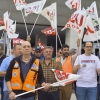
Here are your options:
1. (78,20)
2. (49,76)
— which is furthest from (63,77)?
(78,20)

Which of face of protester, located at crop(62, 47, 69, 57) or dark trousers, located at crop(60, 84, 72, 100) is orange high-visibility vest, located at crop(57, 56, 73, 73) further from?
dark trousers, located at crop(60, 84, 72, 100)

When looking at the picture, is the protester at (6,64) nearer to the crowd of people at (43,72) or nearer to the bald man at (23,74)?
the crowd of people at (43,72)

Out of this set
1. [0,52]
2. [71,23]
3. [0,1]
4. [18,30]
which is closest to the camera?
[0,52]

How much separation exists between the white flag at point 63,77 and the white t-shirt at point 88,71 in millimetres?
764

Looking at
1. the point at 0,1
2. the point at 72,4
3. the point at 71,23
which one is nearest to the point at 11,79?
the point at 71,23

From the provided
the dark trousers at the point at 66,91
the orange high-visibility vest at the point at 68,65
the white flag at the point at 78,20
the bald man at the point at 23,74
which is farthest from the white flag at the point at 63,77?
the white flag at the point at 78,20

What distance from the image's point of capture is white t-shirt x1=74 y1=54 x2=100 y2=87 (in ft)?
20.3

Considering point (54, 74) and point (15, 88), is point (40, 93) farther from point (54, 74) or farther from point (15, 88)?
point (15, 88)

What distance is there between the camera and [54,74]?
5801 millimetres

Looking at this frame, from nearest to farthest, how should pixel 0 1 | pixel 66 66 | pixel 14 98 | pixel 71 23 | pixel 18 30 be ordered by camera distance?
pixel 14 98 → pixel 66 66 → pixel 71 23 → pixel 0 1 → pixel 18 30

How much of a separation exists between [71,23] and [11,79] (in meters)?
4.44

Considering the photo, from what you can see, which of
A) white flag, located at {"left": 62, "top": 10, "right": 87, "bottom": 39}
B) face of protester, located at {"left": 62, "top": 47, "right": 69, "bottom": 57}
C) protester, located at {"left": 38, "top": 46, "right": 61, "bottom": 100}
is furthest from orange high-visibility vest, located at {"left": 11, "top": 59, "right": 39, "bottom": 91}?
white flag, located at {"left": 62, "top": 10, "right": 87, "bottom": 39}

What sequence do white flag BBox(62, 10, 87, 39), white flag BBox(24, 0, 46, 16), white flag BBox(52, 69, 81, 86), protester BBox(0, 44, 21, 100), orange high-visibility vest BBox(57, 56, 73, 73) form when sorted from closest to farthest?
white flag BBox(52, 69, 81, 86), protester BBox(0, 44, 21, 100), orange high-visibility vest BBox(57, 56, 73, 73), white flag BBox(62, 10, 87, 39), white flag BBox(24, 0, 46, 16)

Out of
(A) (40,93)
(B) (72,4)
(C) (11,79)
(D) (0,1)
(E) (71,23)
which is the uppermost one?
(D) (0,1)
